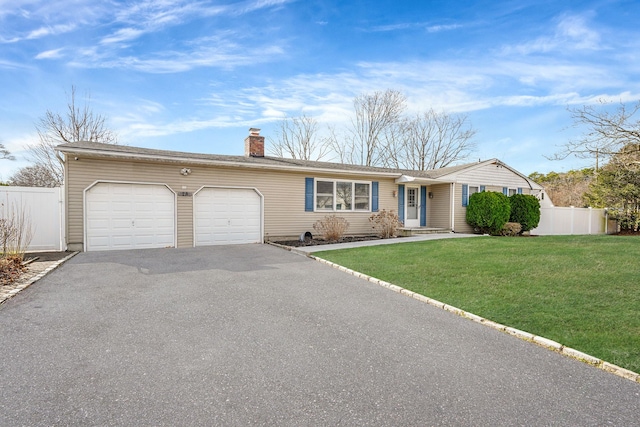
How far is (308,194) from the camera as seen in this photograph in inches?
509

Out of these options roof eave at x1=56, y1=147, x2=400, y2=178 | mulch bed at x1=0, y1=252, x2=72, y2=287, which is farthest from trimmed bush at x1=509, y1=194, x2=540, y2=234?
mulch bed at x1=0, y1=252, x2=72, y2=287

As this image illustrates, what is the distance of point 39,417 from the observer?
2.16 meters

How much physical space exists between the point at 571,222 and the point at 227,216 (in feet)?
58.8

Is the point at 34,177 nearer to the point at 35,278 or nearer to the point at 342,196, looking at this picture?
the point at 35,278

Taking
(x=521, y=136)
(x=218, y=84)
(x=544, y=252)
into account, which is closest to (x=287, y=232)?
(x=218, y=84)

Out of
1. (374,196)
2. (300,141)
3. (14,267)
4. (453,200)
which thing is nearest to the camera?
(14,267)

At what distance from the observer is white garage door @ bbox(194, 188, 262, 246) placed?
11.2m

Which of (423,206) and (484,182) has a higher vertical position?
(484,182)

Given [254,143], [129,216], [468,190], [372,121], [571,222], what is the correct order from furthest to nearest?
[372,121]
[571,222]
[468,190]
[254,143]
[129,216]

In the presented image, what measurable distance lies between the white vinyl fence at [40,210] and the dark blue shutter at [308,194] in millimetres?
7629

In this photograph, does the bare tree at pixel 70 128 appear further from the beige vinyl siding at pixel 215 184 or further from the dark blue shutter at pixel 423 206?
the dark blue shutter at pixel 423 206

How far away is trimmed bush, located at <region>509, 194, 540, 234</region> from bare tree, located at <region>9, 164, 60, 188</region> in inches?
1092

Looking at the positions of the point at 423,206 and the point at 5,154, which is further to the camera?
the point at 5,154

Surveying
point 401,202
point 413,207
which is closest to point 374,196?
point 401,202
